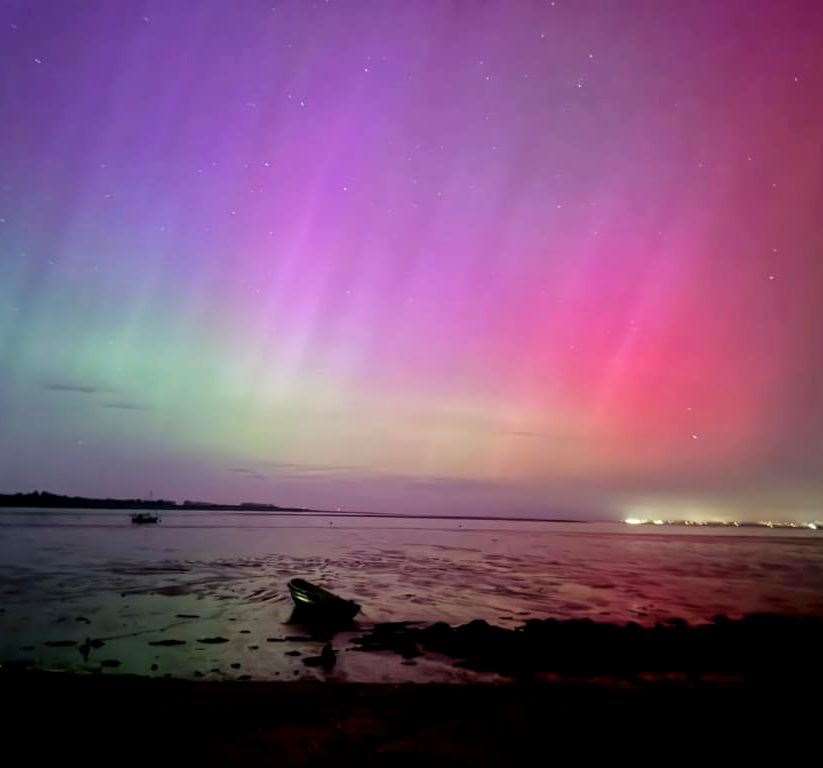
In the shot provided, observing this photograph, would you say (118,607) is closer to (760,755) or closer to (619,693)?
(619,693)

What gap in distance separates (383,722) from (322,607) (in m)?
10.8

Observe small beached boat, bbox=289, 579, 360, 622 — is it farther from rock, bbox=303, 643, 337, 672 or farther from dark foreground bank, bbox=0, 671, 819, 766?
dark foreground bank, bbox=0, 671, 819, 766

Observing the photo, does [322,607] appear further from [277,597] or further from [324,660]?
[277,597]

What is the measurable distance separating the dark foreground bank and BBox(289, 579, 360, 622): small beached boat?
805cm

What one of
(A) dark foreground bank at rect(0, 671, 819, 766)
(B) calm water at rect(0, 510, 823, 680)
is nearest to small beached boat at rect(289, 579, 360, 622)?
(B) calm water at rect(0, 510, 823, 680)

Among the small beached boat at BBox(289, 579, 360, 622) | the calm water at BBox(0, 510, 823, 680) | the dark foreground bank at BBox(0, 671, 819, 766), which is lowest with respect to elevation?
the calm water at BBox(0, 510, 823, 680)

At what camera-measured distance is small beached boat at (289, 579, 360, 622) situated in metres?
18.5

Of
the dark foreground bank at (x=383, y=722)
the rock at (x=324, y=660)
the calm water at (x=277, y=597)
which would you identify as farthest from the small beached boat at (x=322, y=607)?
the dark foreground bank at (x=383, y=722)

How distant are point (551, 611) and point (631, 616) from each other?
10.4ft

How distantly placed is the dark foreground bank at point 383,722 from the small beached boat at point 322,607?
8046mm

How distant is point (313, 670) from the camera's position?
41.4 ft

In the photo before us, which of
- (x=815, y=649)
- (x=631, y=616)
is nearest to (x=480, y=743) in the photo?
(x=815, y=649)

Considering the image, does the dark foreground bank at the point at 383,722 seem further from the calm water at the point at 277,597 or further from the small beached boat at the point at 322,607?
the small beached boat at the point at 322,607

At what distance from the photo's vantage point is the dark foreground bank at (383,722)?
743cm
